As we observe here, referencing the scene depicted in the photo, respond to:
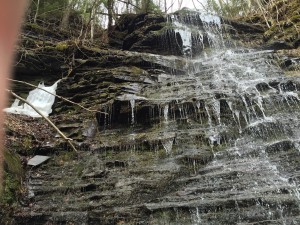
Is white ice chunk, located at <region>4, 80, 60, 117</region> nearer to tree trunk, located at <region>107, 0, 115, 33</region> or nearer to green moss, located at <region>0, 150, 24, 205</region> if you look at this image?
green moss, located at <region>0, 150, 24, 205</region>

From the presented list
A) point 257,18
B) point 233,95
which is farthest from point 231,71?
point 257,18

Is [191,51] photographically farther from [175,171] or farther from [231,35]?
[175,171]

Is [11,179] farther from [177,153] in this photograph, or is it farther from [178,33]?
[178,33]

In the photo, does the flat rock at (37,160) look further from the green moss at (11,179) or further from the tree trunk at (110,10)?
the tree trunk at (110,10)

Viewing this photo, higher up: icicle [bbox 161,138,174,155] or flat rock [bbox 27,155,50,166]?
icicle [bbox 161,138,174,155]

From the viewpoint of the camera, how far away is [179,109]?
9.07m

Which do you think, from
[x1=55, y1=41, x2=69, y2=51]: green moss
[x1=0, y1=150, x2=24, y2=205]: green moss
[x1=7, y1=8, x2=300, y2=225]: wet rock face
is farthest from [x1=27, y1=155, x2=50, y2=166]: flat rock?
[x1=55, y1=41, x2=69, y2=51]: green moss

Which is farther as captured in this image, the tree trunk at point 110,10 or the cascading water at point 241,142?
the tree trunk at point 110,10

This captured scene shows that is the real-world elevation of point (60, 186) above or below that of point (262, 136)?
below

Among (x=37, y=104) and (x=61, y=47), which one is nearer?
(x=37, y=104)

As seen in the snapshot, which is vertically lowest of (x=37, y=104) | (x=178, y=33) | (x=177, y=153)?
(x=177, y=153)

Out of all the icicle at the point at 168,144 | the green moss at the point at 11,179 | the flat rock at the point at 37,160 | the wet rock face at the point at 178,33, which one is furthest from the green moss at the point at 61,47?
the icicle at the point at 168,144

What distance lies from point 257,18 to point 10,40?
743 inches

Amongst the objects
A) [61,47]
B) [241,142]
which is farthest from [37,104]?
[241,142]
